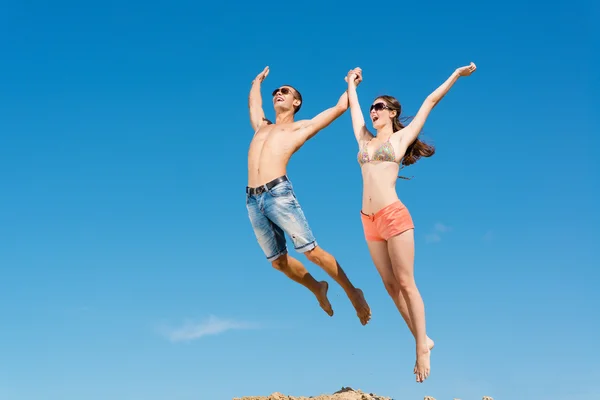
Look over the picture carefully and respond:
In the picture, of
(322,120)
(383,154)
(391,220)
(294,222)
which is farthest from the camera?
(322,120)

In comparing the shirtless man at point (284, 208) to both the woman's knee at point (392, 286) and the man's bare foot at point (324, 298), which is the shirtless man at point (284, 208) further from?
the woman's knee at point (392, 286)

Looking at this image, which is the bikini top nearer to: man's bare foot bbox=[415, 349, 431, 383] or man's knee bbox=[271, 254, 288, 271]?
man's knee bbox=[271, 254, 288, 271]

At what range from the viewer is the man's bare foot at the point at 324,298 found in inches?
407

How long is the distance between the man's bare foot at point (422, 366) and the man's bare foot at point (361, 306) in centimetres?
124

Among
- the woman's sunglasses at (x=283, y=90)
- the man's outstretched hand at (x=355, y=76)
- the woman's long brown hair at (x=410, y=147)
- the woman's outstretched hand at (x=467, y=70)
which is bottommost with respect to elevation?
the woman's long brown hair at (x=410, y=147)

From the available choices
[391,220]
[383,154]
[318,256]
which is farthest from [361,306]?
[383,154]

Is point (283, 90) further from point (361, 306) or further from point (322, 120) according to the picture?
point (361, 306)

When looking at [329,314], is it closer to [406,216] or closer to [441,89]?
[406,216]

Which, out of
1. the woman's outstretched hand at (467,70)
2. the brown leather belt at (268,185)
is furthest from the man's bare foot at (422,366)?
the woman's outstretched hand at (467,70)

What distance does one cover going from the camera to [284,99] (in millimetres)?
10703

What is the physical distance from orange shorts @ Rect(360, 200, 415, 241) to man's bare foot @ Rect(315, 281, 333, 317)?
1.64 m

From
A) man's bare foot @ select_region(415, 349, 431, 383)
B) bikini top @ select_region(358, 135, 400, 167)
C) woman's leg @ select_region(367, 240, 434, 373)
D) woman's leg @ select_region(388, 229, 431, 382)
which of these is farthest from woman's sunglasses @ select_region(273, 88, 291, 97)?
man's bare foot @ select_region(415, 349, 431, 383)

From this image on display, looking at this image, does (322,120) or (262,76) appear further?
(262,76)

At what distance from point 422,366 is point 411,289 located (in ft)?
3.34
